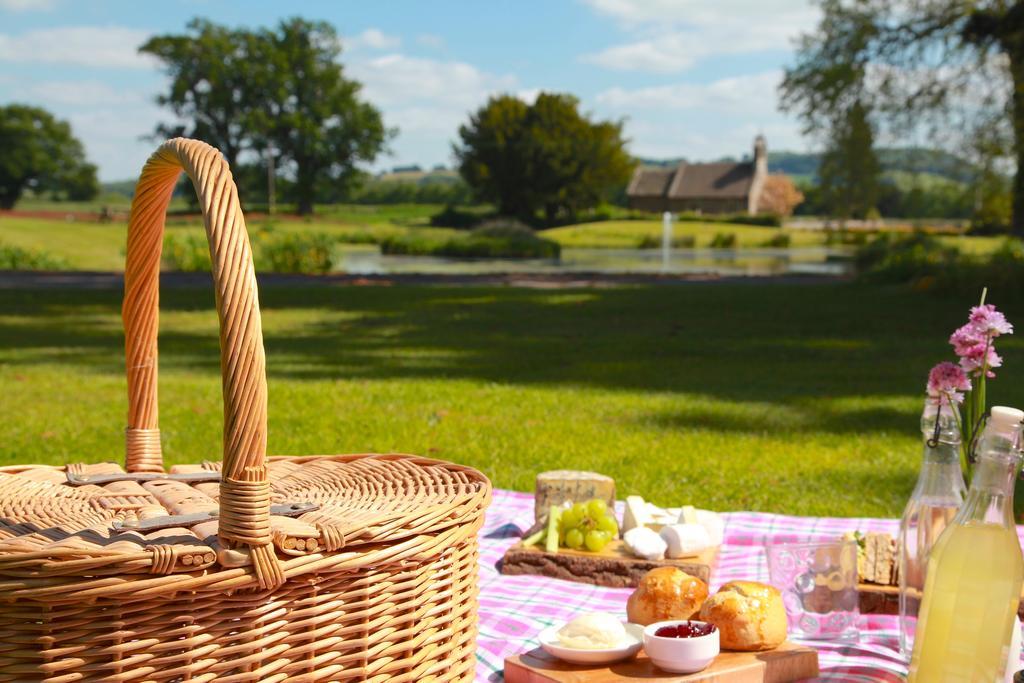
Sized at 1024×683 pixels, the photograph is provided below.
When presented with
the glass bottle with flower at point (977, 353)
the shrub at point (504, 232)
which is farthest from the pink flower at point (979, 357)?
the shrub at point (504, 232)

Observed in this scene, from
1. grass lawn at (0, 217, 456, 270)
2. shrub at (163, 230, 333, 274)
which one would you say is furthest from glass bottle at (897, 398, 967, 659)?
grass lawn at (0, 217, 456, 270)

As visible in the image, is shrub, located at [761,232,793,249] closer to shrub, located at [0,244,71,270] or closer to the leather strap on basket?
shrub, located at [0,244,71,270]

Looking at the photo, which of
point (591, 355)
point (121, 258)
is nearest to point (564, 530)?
point (591, 355)

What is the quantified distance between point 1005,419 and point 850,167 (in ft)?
53.2

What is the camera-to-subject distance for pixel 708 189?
252ft

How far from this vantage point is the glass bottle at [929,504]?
2088 millimetres

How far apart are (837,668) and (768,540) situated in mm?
1142

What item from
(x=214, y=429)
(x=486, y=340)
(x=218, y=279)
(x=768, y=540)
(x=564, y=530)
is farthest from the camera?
(x=486, y=340)

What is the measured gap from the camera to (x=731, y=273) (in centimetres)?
2178

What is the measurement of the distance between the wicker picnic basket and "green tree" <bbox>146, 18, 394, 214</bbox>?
58.1 metres

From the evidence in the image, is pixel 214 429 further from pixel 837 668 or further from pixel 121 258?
pixel 121 258

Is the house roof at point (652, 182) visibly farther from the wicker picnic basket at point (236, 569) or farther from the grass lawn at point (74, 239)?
the wicker picnic basket at point (236, 569)

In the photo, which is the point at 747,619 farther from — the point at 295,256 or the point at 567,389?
the point at 295,256

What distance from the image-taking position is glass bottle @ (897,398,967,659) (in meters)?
2.09
